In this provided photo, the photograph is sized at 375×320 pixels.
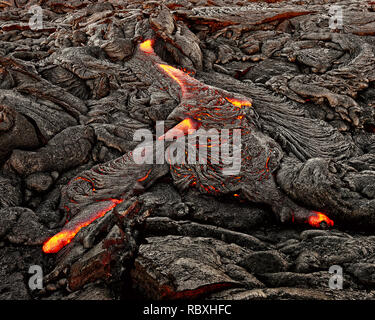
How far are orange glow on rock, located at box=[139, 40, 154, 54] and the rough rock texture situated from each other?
10 centimetres

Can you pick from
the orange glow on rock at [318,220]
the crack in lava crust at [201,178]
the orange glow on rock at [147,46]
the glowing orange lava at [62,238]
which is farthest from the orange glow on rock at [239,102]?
the glowing orange lava at [62,238]

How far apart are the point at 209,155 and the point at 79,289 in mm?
2620

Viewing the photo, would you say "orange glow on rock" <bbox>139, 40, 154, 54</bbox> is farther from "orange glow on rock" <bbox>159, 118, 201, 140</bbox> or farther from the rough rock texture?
"orange glow on rock" <bbox>159, 118, 201, 140</bbox>

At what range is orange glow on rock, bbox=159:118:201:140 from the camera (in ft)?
14.6

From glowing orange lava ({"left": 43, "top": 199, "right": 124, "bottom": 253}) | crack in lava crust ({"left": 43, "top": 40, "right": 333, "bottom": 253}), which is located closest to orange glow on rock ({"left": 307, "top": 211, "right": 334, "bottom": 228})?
crack in lava crust ({"left": 43, "top": 40, "right": 333, "bottom": 253})

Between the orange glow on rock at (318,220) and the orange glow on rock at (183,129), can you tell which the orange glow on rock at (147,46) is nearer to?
the orange glow on rock at (183,129)

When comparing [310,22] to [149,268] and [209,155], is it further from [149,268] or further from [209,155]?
[149,268]

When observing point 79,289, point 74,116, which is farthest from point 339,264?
point 74,116

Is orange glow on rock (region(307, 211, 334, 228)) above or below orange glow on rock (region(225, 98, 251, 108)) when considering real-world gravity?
below

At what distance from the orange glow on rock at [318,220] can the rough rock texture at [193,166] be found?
0.09 metres

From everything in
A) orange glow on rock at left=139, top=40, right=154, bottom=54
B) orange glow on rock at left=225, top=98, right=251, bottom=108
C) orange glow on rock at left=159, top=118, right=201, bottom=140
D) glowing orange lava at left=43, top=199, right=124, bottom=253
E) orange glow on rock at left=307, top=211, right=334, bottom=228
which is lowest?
glowing orange lava at left=43, top=199, right=124, bottom=253

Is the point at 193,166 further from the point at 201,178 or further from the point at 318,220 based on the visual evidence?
the point at 318,220

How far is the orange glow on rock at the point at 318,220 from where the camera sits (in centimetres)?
340

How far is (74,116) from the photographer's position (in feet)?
16.5
